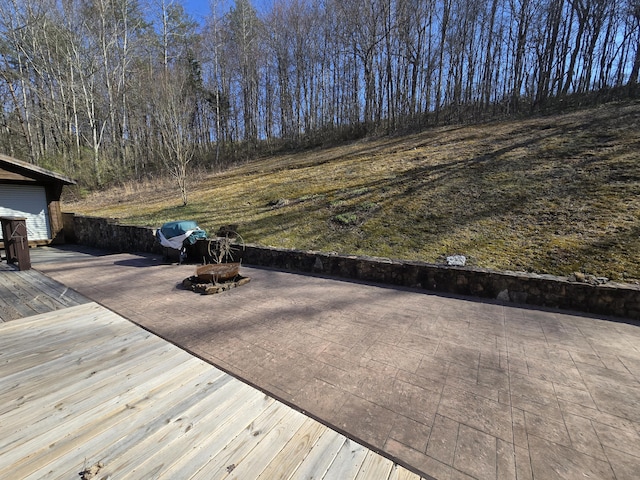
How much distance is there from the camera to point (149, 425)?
1.79m

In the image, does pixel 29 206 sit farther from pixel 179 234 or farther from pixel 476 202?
pixel 476 202

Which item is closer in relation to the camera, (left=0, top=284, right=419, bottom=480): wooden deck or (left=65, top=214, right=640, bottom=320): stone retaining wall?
(left=0, top=284, right=419, bottom=480): wooden deck

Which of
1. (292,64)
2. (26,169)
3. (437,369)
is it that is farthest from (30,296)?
(292,64)

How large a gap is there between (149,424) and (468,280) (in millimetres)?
4204

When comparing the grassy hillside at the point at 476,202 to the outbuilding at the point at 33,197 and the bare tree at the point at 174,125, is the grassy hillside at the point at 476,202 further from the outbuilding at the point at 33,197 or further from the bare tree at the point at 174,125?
the outbuilding at the point at 33,197

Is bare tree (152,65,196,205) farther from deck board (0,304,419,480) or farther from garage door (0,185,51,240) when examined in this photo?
deck board (0,304,419,480)

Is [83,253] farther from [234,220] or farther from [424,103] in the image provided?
[424,103]

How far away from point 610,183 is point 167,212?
513 inches

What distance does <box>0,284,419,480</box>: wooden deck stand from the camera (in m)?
1.51

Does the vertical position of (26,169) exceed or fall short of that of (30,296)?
it exceeds it

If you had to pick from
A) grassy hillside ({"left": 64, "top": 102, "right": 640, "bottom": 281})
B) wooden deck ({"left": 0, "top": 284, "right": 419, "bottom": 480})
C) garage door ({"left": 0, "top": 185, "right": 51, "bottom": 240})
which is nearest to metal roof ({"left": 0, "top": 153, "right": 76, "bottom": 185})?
garage door ({"left": 0, "top": 185, "right": 51, "bottom": 240})

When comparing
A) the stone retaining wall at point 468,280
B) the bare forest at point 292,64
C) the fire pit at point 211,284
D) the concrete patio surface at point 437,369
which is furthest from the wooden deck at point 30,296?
the bare forest at point 292,64

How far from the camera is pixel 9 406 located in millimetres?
1957

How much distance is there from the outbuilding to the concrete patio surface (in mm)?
8349
